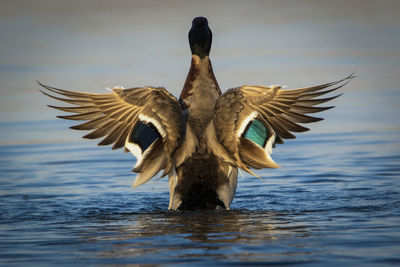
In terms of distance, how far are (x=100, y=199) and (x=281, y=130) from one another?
2192 millimetres

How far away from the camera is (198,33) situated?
Result: 7723 millimetres

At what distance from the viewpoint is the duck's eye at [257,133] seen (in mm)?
6664

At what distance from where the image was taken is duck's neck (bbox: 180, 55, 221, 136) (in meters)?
6.97

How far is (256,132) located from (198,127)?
571 millimetres

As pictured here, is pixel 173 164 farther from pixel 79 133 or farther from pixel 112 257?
pixel 79 133

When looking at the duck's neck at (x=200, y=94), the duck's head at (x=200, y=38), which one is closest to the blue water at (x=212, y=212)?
the duck's neck at (x=200, y=94)

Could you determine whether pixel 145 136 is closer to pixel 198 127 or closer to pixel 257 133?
pixel 198 127

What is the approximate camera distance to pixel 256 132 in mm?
6719

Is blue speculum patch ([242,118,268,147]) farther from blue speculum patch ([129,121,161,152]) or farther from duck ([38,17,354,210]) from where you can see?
blue speculum patch ([129,121,161,152])

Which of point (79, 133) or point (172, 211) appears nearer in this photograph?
point (172, 211)

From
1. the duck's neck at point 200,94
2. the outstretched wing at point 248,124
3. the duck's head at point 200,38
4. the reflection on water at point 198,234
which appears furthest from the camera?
the duck's head at point 200,38

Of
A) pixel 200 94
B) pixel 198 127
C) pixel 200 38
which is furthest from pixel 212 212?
pixel 200 38

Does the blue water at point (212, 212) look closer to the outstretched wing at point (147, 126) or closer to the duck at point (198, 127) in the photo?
the duck at point (198, 127)

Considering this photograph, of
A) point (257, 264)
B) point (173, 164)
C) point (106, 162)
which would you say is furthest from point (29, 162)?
point (257, 264)
